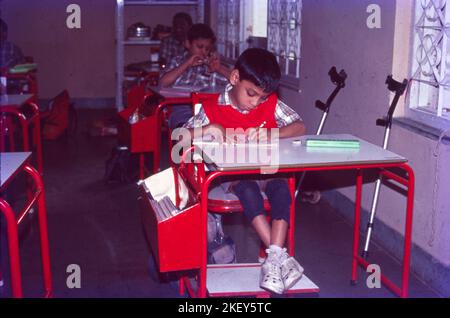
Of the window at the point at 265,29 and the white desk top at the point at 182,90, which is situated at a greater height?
the window at the point at 265,29

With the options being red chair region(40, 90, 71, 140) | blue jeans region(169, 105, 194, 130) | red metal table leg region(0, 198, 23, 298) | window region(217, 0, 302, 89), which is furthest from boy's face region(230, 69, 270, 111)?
red chair region(40, 90, 71, 140)

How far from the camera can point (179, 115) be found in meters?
4.65

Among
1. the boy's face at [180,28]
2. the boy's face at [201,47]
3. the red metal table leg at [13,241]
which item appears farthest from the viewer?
the boy's face at [180,28]

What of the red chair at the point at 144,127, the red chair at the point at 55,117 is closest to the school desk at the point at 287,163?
the red chair at the point at 144,127

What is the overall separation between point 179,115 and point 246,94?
1.69 meters

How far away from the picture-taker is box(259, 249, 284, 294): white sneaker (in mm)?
2664

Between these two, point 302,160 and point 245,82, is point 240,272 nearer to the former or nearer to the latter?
point 302,160

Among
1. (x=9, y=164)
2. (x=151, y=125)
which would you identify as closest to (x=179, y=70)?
(x=151, y=125)

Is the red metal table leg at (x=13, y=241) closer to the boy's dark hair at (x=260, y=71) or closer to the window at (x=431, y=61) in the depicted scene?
the boy's dark hair at (x=260, y=71)

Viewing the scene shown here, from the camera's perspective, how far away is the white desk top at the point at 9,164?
2.35 m

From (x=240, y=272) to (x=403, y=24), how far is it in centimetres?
171

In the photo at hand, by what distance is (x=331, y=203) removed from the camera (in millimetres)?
4758

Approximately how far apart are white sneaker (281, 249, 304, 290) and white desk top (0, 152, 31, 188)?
1149mm

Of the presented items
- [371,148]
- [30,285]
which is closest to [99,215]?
[30,285]
